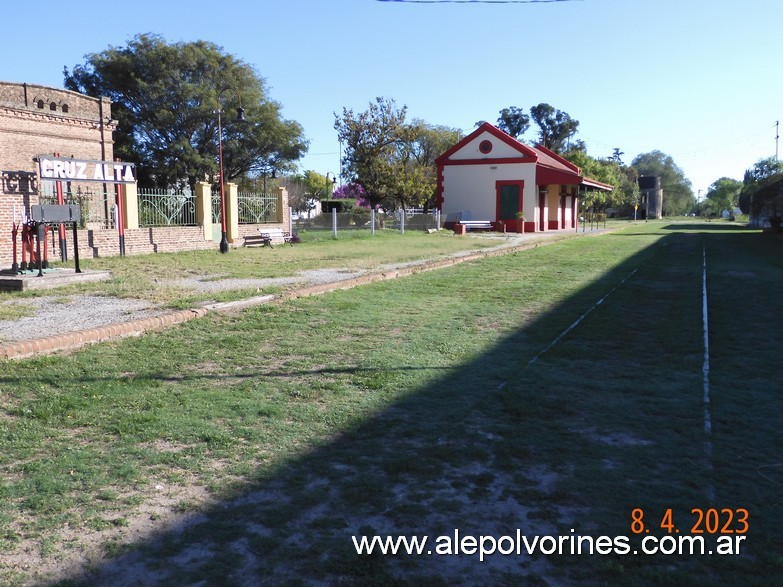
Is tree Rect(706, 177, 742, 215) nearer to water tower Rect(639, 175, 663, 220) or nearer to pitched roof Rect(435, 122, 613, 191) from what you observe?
water tower Rect(639, 175, 663, 220)

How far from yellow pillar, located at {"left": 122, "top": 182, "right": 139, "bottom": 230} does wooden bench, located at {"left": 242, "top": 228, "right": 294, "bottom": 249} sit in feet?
15.8

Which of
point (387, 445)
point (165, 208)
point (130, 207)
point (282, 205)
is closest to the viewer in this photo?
point (387, 445)

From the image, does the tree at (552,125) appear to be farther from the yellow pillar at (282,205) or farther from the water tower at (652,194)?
the yellow pillar at (282,205)

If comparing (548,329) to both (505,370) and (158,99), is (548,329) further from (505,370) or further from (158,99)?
(158,99)

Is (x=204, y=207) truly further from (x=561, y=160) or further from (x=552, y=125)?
(x=552, y=125)

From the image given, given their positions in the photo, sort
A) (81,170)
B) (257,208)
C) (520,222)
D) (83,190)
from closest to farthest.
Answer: (81,170) → (257,208) → (83,190) → (520,222)

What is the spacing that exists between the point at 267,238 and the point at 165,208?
4240mm

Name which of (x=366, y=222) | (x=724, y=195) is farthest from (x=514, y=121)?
(x=366, y=222)

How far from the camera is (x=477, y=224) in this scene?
37.8 meters

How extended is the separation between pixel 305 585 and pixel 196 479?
4.28 feet

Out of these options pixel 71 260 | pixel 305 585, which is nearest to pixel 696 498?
pixel 305 585

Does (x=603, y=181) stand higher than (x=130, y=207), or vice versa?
(x=603, y=181)

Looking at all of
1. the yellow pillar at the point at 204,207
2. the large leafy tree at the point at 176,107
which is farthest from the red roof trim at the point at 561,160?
the yellow pillar at the point at 204,207

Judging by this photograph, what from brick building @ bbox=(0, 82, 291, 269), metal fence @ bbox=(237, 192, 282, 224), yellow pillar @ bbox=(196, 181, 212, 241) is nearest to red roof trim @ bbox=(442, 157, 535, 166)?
brick building @ bbox=(0, 82, 291, 269)
